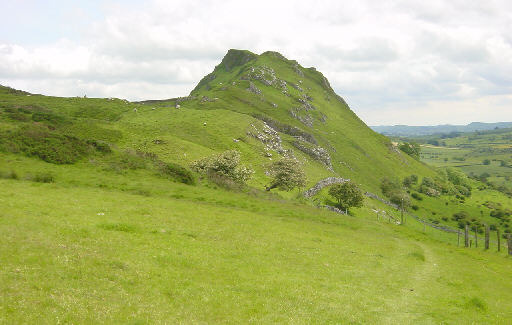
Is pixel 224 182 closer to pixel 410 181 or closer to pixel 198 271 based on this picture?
pixel 198 271

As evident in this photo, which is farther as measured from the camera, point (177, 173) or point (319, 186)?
point (319, 186)

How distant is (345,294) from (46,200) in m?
27.3

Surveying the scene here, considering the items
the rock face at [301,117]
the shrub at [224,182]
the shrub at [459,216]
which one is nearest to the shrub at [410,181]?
the shrub at [459,216]

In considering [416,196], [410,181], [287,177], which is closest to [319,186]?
[287,177]

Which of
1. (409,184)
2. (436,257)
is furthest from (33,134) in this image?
(409,184)

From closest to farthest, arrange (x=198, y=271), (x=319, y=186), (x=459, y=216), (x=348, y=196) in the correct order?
1. (x=198, y=271)
2. (x=348, y=196)
3. (x=319, y=186)
4. (x=459, y=216)

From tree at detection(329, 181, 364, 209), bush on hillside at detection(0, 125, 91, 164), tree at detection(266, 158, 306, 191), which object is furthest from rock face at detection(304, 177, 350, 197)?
bush on hillside at detection(0, 125, 91, 164)

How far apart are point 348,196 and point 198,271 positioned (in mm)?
62759

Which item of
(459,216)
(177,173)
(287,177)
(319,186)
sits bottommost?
(459,216)

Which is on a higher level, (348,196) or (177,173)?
(177,173)

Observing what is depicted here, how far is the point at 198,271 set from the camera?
21.6 metres

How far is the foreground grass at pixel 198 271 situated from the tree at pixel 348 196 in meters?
38.4

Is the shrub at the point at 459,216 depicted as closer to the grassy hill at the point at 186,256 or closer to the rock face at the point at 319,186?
the rock face at the point at 319,186

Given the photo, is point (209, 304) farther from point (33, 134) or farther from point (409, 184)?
point (409, 184)
